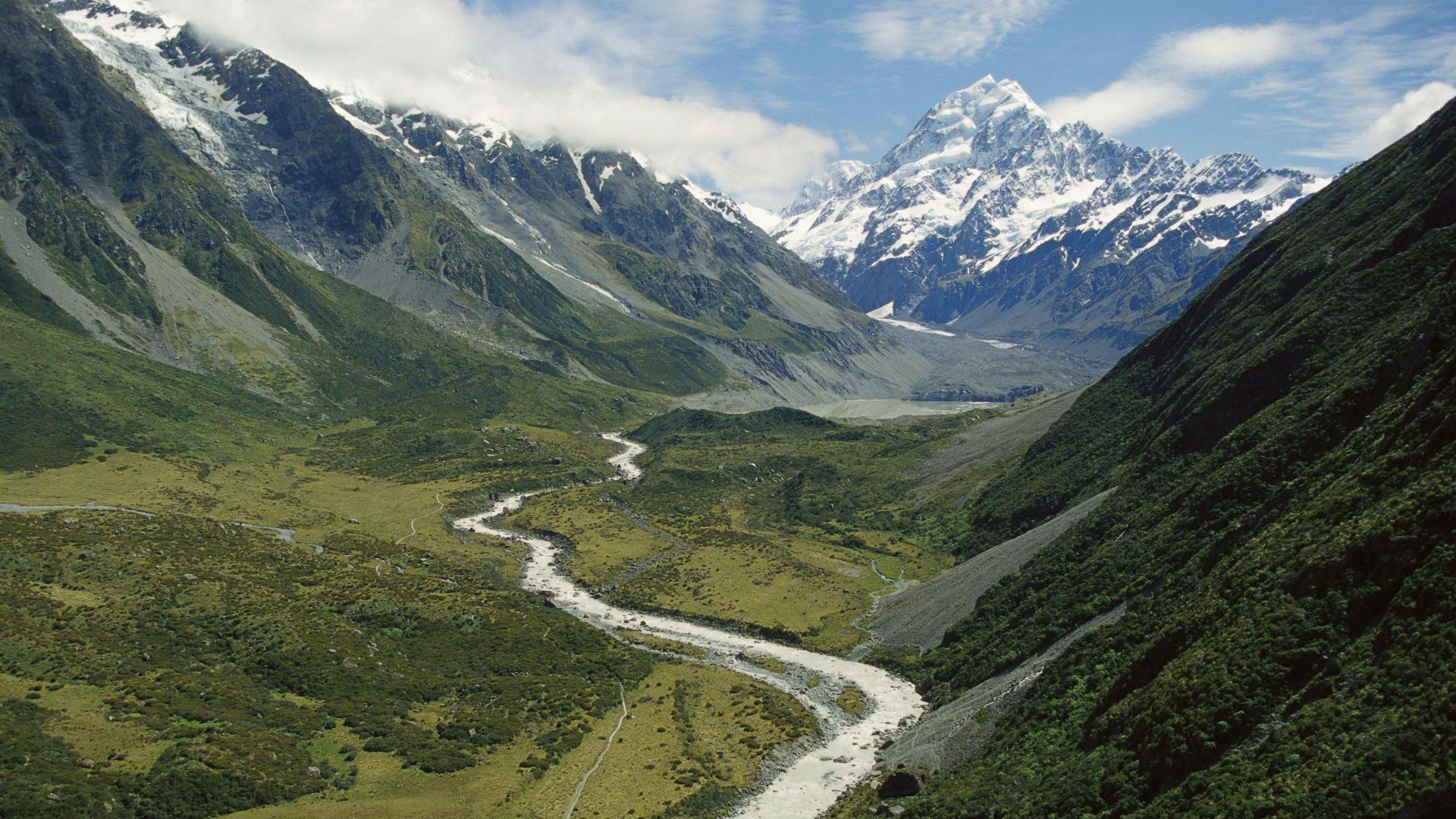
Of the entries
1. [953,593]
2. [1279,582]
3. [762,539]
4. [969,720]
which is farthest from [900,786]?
[762,539]

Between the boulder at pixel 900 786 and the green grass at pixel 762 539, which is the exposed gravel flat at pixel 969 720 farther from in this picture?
the green grass at pixel 762 539

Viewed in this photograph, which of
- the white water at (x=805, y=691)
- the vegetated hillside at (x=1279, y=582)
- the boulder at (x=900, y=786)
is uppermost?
the vegetated hillside at (x=1279, y=582)

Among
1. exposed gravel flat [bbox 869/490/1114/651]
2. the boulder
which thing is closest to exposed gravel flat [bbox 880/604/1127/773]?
the boulder

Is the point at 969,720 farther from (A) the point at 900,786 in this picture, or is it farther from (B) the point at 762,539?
(B) the point at 762,539

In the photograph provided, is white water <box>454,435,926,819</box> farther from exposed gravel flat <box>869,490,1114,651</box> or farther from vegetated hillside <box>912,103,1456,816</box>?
exposed gravel flat <box>869,490,1114,651</box>

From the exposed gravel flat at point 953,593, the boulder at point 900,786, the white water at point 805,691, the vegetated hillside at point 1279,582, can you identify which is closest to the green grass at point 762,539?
the white water at point 805,691

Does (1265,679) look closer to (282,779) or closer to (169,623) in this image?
(282,779)
